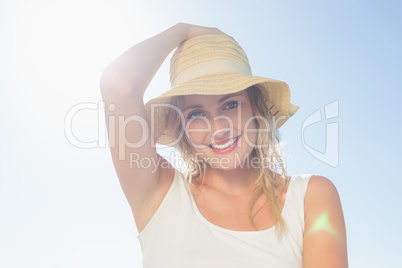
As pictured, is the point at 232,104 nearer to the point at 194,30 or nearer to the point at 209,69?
the point at 209,69

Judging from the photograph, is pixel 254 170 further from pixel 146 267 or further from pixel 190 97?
pixel 146 267

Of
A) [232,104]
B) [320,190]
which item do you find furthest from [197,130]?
[320,190]

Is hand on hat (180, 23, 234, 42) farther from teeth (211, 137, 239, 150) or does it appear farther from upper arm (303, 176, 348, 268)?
upper arm (303, 176, 348, 268)

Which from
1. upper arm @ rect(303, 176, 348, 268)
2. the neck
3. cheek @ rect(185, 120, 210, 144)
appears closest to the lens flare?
upper arm @ rect(303, 176, 348, 268)

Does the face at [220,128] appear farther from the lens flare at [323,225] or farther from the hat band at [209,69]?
the lens flare at [323,225]

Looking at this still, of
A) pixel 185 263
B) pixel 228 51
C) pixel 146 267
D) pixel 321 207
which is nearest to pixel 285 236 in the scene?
pixel 321 207

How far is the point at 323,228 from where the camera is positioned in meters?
2.58

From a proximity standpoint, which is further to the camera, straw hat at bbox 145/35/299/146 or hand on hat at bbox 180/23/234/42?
hand on hat at bbox 180/23/234/42

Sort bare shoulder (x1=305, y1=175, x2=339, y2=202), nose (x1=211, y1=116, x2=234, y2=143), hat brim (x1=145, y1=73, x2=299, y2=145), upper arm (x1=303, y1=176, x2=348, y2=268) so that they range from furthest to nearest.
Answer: nose (x1=211, y1=116, x2=234, y2=143)
hat brim (x1=145, y1=73, x2=299, y2=145)
bare shoulder (x1=305, y1=175, x2=339, y2=202)
upper arm (x1=303, y1=176, x2=348, y2=268)

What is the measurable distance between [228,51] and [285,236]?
1.50 meters

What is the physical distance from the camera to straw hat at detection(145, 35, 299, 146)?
292cm

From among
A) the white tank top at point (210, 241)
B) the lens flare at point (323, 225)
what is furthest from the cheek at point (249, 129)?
the lens flare at point (323, 225)

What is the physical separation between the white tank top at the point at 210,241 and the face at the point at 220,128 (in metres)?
0.47

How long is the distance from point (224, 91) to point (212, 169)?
2.61 feet
